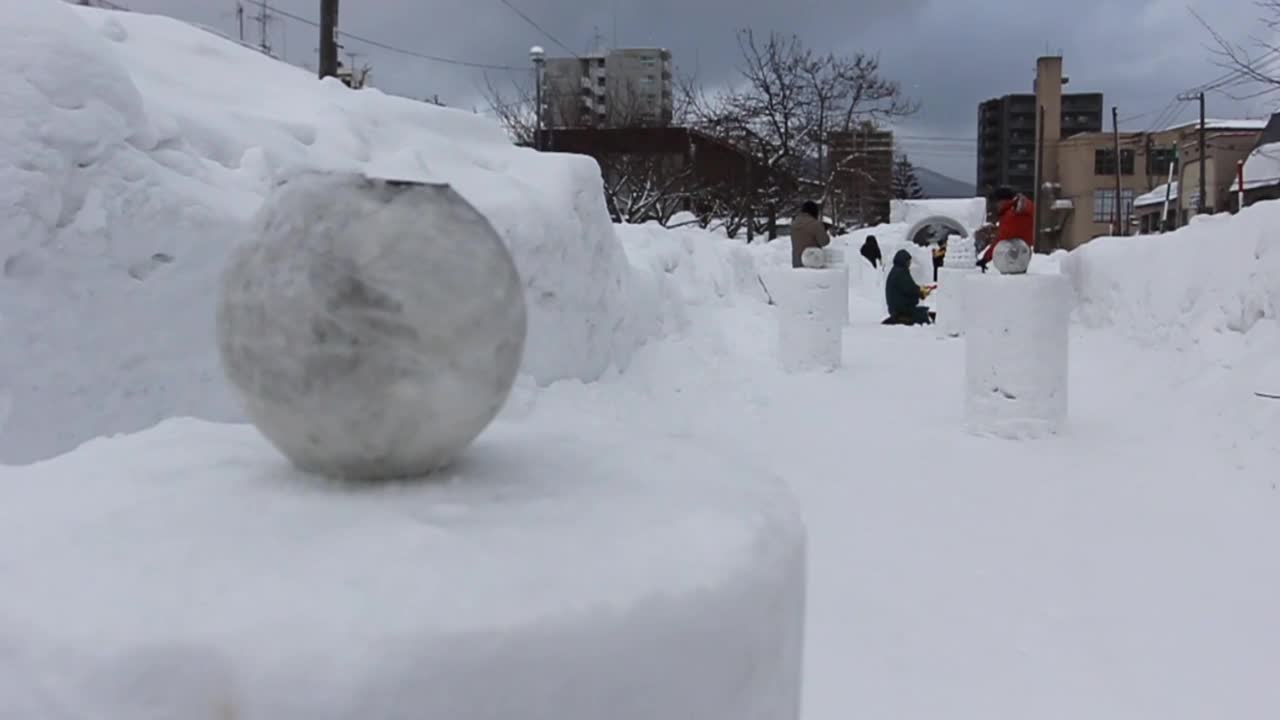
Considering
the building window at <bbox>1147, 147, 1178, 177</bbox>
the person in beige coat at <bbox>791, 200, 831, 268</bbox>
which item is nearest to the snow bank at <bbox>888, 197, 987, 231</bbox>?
the building window at <bbox>1147, 147, 1178, 177</bbox>

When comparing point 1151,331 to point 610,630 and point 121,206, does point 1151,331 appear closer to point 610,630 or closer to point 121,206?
point 121,206

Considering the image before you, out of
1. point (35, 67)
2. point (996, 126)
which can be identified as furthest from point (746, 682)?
point (996, 126)

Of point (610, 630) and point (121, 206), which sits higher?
point (121, 206)

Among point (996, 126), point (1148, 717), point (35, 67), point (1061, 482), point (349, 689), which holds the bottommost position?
point (1148, 717)

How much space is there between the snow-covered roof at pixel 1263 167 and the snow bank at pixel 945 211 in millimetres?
8714

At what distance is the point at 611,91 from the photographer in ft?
109

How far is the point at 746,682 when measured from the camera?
66.5 inches

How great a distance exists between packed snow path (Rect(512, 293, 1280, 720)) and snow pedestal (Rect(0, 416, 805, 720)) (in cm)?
168

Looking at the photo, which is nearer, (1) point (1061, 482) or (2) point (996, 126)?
(1) point (1061, 482)

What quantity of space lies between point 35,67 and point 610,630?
4960 mm

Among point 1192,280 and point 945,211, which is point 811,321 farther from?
point 945,211

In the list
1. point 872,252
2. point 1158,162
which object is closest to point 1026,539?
point 872,252

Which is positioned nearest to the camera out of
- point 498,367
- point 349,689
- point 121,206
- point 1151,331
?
point 349,689

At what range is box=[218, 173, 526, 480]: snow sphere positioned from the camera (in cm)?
178
